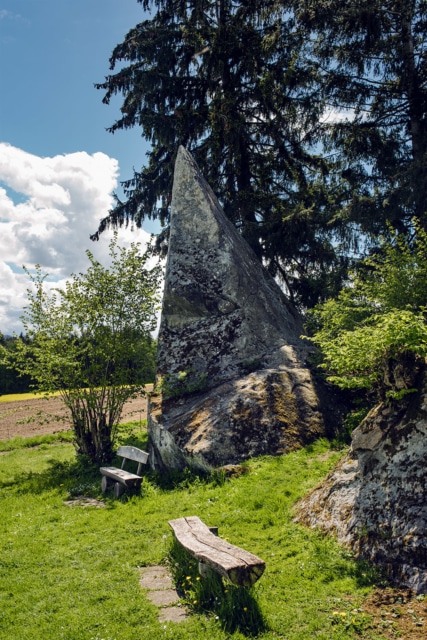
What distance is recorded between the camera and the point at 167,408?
431 inches

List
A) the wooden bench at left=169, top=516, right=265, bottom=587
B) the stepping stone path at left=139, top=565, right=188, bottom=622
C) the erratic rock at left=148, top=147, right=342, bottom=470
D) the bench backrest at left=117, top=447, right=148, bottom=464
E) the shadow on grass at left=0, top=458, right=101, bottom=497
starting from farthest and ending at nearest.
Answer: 1. the shadow on grass at left=0, top=458, right=101, bottom=497
2. the bench backrest at left=117, top=447, right=148, bottom=464
3. the erratic rock at left=148, top=147, right=342, bottom=470
4. the stepping stone path at left=139, top=565, right=188, bottom=622
5. the wooden bench at left=169, top=516, right=265, bottom=587

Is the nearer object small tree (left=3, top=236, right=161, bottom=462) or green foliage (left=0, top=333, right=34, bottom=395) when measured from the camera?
small tree (left=3, top=236, right=161, bottom=462)


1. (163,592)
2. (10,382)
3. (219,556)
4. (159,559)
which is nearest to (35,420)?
(159,559)

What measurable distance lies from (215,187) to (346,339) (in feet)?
42.1

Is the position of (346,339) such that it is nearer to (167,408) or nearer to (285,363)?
(285,363)

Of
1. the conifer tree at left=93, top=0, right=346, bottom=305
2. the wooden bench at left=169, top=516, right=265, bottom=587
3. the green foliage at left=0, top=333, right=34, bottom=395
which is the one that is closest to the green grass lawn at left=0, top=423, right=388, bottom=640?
the wooden bench at left=169, top=516, right=265, bottom=587

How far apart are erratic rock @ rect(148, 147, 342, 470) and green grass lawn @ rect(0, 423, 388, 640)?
2.20ft

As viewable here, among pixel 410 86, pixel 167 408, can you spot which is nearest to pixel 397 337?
pixel 167 408

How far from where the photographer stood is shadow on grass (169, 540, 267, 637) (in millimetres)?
4329

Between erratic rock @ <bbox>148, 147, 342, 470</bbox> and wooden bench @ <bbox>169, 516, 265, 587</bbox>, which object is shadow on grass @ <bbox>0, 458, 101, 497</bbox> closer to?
erratic rock @ <bbox>148, 147, 342, 470</bbox>

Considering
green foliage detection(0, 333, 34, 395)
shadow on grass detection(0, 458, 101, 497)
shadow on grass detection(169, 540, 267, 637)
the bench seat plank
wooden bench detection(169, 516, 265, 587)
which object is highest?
green foliage detection(0, 333, 34, 395)

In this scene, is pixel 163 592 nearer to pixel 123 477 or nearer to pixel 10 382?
pixel 123 477

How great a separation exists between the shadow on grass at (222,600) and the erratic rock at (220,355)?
12.5ft

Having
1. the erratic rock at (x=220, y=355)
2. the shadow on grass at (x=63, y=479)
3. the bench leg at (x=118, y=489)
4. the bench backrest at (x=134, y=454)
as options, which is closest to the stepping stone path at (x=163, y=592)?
the bench leg at (x=118, y=489)
